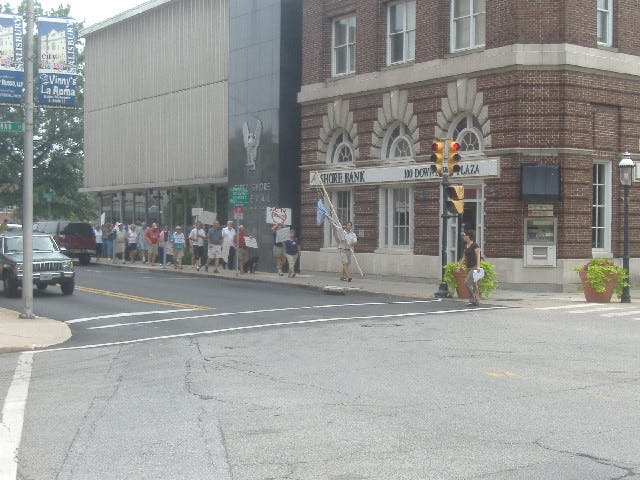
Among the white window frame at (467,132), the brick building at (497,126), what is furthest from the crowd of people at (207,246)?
the white window frame at (467,132)

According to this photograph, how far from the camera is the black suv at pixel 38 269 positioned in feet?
78.1

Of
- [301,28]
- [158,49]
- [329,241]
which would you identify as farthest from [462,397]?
[158,49]

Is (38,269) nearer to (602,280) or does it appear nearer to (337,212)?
(337,212)

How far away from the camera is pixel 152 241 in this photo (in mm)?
39188

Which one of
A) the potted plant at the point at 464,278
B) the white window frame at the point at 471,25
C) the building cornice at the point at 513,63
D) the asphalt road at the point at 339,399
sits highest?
the white window frame at the point at 471,25

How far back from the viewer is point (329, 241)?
32.2m

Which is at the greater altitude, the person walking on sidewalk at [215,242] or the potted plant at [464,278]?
the person walking on sidewalk at [215,242]

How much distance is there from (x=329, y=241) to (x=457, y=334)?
16766 millimetres

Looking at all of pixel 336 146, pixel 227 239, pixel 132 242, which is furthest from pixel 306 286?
pixel 132 242

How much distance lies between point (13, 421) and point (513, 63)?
18952 millimetres

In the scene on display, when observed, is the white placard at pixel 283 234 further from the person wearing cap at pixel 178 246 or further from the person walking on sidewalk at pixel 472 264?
the person walking on sidewalk at pixel 472 264

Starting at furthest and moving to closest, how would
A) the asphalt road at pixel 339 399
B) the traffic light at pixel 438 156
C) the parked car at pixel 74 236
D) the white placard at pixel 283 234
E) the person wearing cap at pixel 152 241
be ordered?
the parked car at pixel 74 236 → the person wearing cap at pixel 152 241 → the white placard at pixel 283 234 → the traffic light at pixel 438 156 → the asphalt road at pixel 339 399

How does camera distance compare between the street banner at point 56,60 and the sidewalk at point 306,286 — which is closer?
the sidewalk at point 306,286

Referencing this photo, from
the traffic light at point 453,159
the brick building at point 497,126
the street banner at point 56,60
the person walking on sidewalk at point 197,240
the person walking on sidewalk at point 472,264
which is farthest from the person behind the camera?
the person walking on sidewalk at point 197,240
